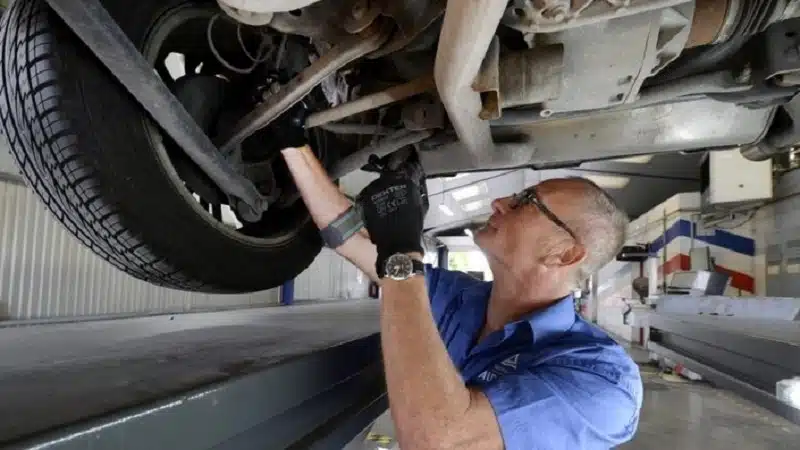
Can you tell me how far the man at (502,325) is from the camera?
86 cm

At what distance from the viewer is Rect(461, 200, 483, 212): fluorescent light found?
632 cm

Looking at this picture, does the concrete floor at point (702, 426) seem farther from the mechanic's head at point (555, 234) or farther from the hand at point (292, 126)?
the hand at point (292, 126)

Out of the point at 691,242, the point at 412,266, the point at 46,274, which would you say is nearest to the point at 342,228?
the point at 412,266

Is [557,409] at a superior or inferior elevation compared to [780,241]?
inferior

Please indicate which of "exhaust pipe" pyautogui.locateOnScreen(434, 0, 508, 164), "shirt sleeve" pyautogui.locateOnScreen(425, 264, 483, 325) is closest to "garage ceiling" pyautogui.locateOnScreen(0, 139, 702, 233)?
"shirt sleeve" pyautogui.locateOnScreen(425, 264, 483, 325)

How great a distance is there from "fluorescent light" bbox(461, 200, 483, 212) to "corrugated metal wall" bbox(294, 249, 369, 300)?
5.85 feet

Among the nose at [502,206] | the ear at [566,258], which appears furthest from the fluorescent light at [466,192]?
the ear at [566,258]

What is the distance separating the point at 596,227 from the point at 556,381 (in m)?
0.43

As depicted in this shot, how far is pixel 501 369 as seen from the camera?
103cm

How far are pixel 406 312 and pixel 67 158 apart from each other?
0.55m

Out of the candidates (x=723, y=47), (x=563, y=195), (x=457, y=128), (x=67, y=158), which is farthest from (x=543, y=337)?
(x=67, y=158)

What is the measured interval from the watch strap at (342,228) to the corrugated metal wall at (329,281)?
226 inches

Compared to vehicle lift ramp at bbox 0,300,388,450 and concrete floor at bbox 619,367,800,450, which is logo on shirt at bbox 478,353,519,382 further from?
concrete floor at bbox 619,367,800,450

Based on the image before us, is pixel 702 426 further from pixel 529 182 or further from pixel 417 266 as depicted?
pixel 529 182
